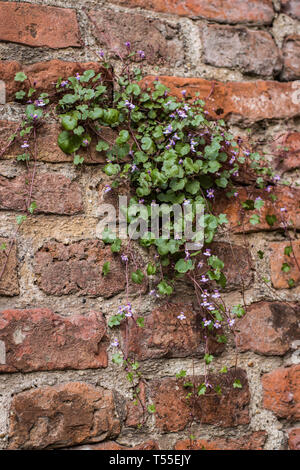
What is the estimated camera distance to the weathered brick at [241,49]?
4.23 feet

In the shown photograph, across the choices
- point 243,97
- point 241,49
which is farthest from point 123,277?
point 241,49

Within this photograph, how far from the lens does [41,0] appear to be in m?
1.17

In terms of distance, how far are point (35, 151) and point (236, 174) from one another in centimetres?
50

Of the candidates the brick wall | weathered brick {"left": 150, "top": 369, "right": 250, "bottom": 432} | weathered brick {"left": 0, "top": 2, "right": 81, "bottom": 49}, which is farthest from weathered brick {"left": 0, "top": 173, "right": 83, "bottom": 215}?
weathered brick {"left": 150, "top": 369, "right": 250, "bottom": 432}

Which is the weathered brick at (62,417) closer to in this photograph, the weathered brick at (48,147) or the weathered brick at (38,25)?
the weathered brick at (48,147)

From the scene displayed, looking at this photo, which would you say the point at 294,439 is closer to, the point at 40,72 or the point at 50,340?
the point at 50,340

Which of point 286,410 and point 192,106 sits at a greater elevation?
point 192,106

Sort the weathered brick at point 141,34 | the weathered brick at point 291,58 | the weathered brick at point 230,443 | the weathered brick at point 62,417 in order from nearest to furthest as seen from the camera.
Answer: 1. the weathered brick at point 62,417
2. the weathered brick at point 230,443
3. the weathered brick at point 141,34
4. the weathered brick at point 291,58

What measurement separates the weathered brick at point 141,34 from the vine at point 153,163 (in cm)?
4

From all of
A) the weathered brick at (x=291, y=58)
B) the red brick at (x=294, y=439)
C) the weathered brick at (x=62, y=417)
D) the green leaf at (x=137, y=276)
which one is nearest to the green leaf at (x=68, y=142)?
the green leaf at (x=137, y=276)

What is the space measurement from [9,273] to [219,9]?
915 millimetres
